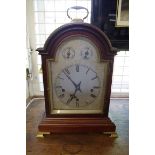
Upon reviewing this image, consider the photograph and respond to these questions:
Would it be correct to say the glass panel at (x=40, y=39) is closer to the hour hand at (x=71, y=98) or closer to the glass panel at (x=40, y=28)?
the glass panel at (x=40, y=28)

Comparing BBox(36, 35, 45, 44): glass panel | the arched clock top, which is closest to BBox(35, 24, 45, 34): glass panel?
BBox(36, 35, 45, 44): glass panel

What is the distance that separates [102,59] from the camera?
71 centimetres

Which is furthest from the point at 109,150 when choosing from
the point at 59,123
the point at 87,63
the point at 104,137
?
the point at 87,63

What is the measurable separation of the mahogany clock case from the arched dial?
0.04 m

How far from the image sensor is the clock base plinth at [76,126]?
0.73 m

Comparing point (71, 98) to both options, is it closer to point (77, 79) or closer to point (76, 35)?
point (77, 79)

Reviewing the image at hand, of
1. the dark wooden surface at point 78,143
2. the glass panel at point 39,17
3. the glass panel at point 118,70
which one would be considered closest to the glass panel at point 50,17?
the glass panel at point 39,17

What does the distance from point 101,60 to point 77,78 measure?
0.11 m

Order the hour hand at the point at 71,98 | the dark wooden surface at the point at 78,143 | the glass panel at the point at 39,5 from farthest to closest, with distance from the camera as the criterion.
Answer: the glass panel at the point at 39,5
the hour hand at the point at 71,98
the dark wooden surface at the point at 78,143

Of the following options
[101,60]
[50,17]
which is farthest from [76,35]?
[50,17]

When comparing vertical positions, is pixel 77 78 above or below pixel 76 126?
above

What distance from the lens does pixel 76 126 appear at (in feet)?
2.38
